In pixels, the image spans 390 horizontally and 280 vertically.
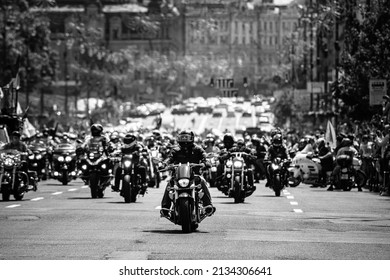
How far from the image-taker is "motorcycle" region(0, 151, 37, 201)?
36.8 m

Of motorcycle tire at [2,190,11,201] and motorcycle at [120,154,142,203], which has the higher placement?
motorcycle at [120,154,142,203]

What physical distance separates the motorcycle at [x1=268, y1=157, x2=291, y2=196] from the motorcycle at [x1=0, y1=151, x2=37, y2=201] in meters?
7.68

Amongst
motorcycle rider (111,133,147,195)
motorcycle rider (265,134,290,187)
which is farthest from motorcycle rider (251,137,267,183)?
motorcycle rider (111,133,147,195)

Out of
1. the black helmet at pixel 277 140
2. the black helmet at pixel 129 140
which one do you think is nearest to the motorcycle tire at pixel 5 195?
the black helmet at pixel 129 140

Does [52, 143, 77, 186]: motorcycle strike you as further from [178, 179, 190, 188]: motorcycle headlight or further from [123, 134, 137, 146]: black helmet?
[178, 179, 190, 188]: motorcycle headlight

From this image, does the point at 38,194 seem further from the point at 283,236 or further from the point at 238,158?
the point at 283,236

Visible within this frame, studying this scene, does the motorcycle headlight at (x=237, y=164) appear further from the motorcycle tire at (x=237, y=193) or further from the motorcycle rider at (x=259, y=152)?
the motorcycle rider at (x=259, y=152)

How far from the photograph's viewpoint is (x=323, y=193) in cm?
4516

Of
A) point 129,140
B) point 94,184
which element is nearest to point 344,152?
point 94,184

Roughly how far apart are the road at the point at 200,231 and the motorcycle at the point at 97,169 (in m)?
1.08

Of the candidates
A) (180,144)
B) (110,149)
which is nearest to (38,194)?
(110,149)

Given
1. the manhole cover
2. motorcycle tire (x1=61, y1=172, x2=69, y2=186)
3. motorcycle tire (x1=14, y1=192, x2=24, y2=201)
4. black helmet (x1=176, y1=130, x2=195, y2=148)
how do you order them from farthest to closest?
1. motorcycle tire (x1=61, y1=172, x2=69, y2=186)
2. motorcycle tire (x1=14, y1=192, x2=24, y2=201)
3. the manhole cover
4. black helmet (x1=176, y1=130, x2=195, y2=148)

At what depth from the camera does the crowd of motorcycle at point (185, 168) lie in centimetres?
2539

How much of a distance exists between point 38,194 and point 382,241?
20.3 metres
